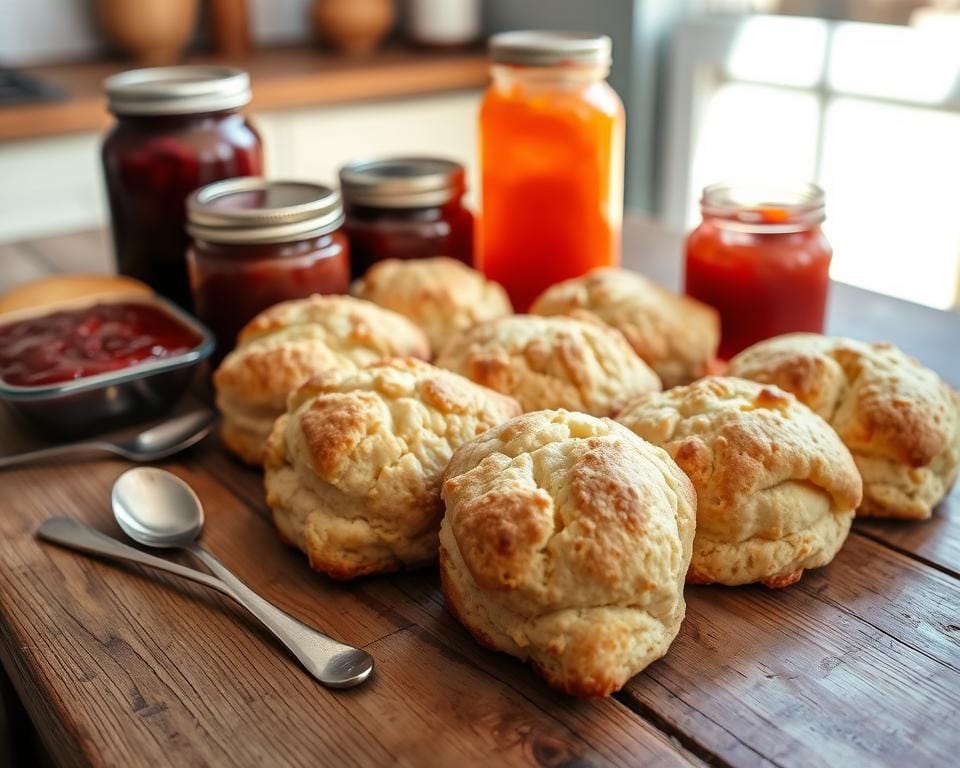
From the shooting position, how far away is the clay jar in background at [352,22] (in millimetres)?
4145

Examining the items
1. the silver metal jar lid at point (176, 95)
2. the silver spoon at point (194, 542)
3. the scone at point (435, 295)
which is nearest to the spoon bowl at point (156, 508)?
the silver spoon at point (194, 542)

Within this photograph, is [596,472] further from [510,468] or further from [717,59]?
[717,59]

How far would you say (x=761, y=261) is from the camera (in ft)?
5.48

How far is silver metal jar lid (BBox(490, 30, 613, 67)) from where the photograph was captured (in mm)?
1761

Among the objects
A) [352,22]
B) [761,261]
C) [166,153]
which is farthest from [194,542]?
[352,22]

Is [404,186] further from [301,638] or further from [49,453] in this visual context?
[301,638]

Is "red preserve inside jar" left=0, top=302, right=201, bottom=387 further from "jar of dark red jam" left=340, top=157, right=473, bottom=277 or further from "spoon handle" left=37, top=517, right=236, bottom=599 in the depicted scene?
"jar of dark red jam" left=340, top=157, right=473, bottom=277

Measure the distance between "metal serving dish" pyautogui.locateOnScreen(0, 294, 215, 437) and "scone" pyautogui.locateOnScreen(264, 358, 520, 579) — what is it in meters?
0.34

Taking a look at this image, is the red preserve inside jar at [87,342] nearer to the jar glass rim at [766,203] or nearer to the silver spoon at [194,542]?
the silver spoon at [194,542]

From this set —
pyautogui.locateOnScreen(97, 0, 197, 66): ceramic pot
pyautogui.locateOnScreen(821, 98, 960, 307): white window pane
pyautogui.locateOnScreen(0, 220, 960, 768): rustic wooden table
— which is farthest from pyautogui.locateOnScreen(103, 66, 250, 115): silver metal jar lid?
pyautogui.locateOnScreen(821, 98, 960, 307): white window pane

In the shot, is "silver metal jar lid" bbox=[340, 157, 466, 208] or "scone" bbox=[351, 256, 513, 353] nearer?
"scone" bbox=[351, 256, 513, 353]

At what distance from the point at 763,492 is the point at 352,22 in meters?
Result: 3.49

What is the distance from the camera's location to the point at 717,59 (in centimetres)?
360

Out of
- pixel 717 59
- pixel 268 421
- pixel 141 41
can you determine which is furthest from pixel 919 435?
pixel 141 41
